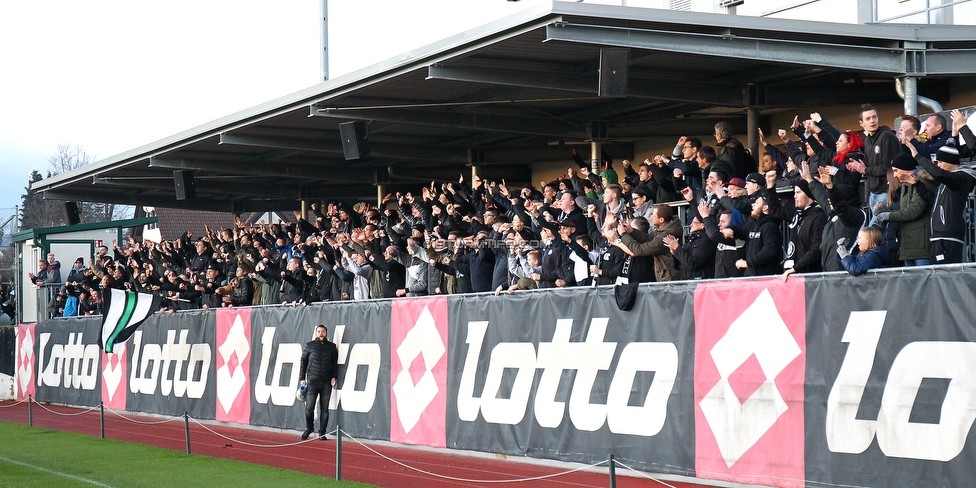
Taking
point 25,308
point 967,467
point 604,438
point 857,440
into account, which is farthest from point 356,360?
point 25,308

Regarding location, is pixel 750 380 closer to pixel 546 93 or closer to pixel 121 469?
pixel 546 93

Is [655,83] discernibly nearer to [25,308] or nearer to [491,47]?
[491,47]

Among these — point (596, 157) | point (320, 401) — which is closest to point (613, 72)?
point (596, 157)

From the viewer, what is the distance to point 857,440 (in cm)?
1014

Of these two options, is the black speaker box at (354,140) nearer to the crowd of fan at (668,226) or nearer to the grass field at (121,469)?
the crowd of fan at (668,226)

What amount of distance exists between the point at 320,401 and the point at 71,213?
17.9 metres

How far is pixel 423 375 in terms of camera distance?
56.0ft

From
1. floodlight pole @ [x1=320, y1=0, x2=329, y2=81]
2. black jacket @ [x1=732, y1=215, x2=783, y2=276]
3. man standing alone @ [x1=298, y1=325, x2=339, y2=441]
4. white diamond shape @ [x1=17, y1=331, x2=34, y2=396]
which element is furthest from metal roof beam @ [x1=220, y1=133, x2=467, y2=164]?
white diamond shape @ [x1=17, y1=331, x2=34, y2=396]

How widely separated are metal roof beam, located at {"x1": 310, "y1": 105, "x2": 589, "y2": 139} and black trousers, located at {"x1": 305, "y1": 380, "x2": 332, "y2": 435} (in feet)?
15.5

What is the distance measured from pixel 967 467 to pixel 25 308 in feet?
111

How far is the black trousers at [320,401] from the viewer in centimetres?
1936

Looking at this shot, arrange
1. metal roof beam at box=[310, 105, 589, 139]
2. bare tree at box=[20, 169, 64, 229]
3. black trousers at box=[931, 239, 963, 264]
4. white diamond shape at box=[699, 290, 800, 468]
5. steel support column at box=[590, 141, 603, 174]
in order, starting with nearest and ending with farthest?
black trousers at box=[931, 239, 963, 264]
white diamond shape at box=[699, 290, 800, 468]
metal roof beam at box=[310, 105, 589, 139]
steel support column at box=[590, 141, 603, 174]
bare tree at box=[20, 169, 64, 229]

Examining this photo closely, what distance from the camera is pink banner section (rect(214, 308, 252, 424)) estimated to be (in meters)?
22.1

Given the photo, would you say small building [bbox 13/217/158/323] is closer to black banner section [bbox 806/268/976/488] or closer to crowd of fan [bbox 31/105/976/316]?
crowd of fan [bbox 31/105/976/316]
